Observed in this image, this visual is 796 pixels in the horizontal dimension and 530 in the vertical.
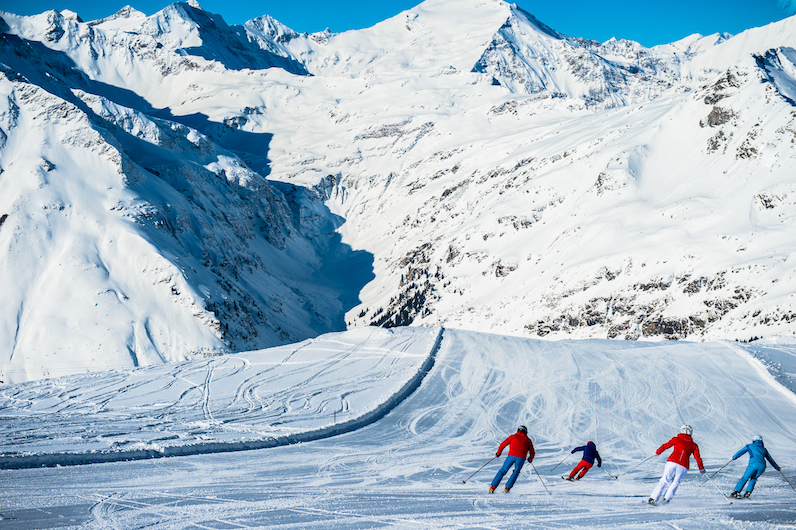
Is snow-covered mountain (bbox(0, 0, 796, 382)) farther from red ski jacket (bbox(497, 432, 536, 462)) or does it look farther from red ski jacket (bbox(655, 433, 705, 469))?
red ski jacket (bbox(497, 432, 536, 462))

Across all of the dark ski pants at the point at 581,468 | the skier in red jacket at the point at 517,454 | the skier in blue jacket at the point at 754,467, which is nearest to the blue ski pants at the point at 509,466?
the skier in red jacket at the point at 517,454

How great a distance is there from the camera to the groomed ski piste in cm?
1051

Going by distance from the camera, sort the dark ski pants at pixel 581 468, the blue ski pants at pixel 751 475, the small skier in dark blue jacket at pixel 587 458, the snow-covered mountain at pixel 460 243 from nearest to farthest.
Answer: the blue ski pants at pixel 751 475, the small skier in dark blue jacket at pixel 587 458, the dark ski pants at pixel 581 468, the snow-covered mountain at pixel 460 243

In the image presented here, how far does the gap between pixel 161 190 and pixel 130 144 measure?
80.8 feet

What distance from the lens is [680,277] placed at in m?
53.7

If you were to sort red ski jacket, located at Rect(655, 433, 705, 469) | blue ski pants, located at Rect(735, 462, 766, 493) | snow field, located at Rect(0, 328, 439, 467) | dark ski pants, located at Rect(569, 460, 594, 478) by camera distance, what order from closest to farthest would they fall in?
red ski jacket, located at Rect(655, 433, 705, 469) < blue ski pants, located at Rect(735, 462, 766, 493) < dark ski pants, located at Rect(569, 460, 594, 478) < snow field, located at Rect(0, 328, 439, 467)

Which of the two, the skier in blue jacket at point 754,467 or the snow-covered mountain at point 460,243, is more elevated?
the snow-covered mountain at point 460,243

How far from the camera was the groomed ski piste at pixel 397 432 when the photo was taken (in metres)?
10.5

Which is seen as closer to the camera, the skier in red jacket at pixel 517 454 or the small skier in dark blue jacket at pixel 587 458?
the skier in red jacket at pixel 517 454

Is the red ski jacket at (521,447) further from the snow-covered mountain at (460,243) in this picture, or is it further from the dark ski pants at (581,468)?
the snow-covered mountain at (460,243)

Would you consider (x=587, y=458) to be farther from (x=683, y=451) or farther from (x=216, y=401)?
(x=216, y=401)

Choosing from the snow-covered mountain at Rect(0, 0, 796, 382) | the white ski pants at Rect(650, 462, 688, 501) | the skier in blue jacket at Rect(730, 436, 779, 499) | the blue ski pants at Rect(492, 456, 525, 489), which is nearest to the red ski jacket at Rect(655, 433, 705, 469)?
the white ski pants at Rect(650, 462, 688, 501)

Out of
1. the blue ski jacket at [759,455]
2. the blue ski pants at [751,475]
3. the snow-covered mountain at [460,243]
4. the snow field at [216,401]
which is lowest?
the blue ski pants at [751,475]

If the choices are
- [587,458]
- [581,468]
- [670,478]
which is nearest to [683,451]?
[670,478]
